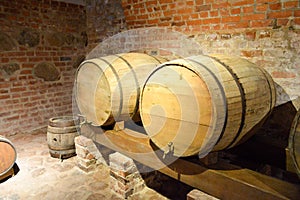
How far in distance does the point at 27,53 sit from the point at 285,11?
385 centimetres

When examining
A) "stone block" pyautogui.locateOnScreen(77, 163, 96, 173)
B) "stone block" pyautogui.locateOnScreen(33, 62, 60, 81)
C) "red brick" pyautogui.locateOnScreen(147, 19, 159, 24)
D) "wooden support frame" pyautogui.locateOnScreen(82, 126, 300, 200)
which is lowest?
"stone block" pyautogui.locateOnScreen(77, 163, 96, 173)

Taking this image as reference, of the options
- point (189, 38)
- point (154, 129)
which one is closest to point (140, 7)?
point (189, 38)

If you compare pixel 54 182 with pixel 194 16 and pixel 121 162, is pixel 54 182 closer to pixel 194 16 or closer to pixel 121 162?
pixel 121 162

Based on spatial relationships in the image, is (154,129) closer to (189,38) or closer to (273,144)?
(273,144)

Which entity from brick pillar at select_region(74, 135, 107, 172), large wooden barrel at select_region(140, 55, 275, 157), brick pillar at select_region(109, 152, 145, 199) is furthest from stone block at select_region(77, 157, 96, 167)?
large wooden barrel at select_region(140, 55, 275, 157)

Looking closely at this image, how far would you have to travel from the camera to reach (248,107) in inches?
66.4

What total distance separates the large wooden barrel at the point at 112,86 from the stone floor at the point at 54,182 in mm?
738

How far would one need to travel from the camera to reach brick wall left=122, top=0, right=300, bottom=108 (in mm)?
2176

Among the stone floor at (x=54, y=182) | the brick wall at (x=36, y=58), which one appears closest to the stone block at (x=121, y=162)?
the stone floor at (x=54, y=182)

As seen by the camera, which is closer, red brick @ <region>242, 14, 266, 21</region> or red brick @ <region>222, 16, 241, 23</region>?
red brick @ <region>242, 14, 266, 21</region>

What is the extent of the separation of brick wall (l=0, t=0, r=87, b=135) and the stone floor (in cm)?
99

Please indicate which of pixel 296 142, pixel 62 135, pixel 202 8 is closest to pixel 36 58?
pixel 62 135

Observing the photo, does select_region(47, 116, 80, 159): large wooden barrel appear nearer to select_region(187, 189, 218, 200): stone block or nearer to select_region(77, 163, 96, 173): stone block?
select_region(77, 163, 96, 173): stone block

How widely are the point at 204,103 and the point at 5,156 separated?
2.37 m
